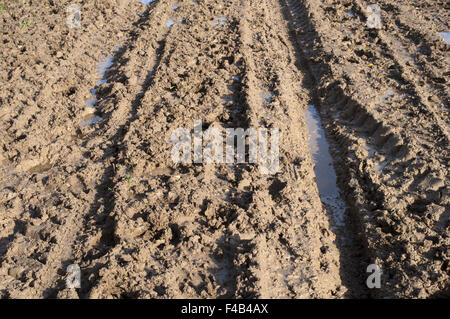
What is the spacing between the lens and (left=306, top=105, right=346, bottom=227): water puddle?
534 centimetres

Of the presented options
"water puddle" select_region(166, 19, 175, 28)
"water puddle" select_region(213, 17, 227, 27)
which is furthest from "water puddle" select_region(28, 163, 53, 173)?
"water puddle" select_region(213, 17, 227, 27)

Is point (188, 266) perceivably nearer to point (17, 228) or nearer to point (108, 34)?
point (17, 228)

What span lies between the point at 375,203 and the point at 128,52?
6215 millimetres

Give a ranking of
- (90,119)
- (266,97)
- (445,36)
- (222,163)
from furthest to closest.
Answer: (445,36), (266,97), (90,119), (222,163)

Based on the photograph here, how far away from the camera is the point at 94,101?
7.17m

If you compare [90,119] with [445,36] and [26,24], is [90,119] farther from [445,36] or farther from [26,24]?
[445,36]

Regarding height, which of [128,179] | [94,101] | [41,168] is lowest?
[41,168]

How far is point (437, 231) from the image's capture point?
472 cm

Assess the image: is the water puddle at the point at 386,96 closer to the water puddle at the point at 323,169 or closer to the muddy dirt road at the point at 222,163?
the muddy dirt road at the point at 222,163

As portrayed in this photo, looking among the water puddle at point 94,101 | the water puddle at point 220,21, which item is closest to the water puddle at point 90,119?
the water puddle at point 94,101

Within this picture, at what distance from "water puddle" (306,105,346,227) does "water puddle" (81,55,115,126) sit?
13.0ft

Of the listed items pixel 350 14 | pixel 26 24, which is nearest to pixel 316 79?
pixel 350 14

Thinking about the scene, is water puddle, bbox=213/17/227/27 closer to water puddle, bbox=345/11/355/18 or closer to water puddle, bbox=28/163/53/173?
water puddle, bbox=345/11/355/18

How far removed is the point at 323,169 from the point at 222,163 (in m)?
1.73
